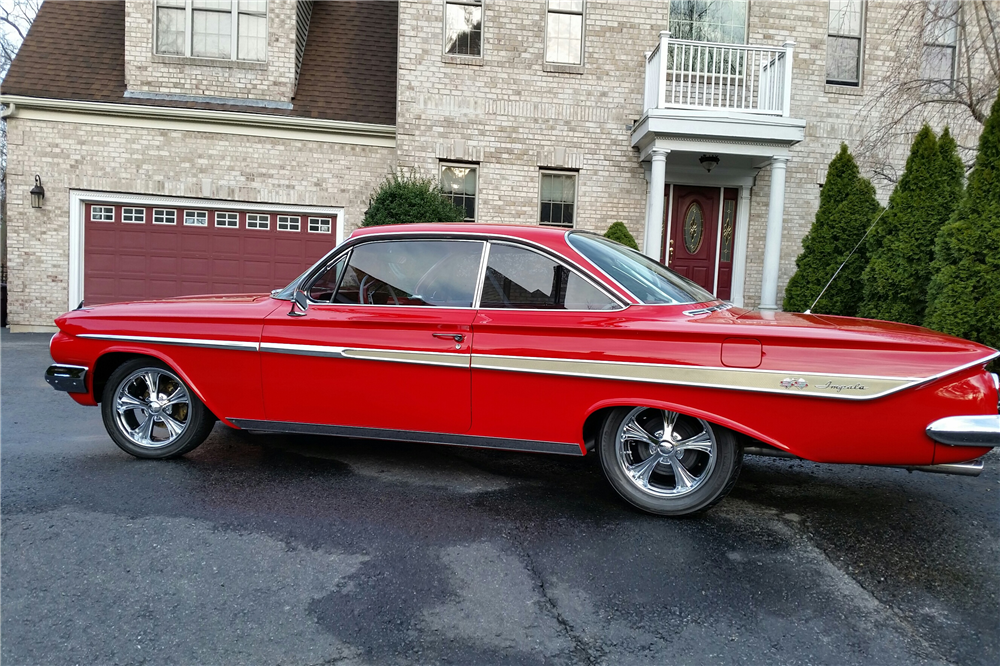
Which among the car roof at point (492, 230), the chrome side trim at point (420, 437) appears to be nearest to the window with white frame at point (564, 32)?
the car roof at point (492, 230)

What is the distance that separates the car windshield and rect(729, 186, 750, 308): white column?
940cm

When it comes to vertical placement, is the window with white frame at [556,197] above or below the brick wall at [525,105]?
below

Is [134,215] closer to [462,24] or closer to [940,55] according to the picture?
[462,24]

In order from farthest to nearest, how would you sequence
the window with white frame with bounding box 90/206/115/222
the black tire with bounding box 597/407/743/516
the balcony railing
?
the window with white frame with bounding box 90/206/115/222 → the balcony railing → the black tire with bounding box 597/407/743/516

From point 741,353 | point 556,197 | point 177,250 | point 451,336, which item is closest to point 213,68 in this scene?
point 177,250

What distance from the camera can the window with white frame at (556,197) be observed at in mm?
12922

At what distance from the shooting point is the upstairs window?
42.5 ft

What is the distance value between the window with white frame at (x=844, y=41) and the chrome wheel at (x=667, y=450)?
12134mm

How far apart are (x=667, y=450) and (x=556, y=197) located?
9.98m

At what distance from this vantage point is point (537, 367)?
3.68 meters

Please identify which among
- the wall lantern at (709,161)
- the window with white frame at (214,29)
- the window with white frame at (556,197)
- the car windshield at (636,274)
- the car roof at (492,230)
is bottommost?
the car windshield at (636,274)

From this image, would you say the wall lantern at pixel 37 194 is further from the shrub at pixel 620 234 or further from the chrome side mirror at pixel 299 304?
the chrome side mirror at pixel 299 304

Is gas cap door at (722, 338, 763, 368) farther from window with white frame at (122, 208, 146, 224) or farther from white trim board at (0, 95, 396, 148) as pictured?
window with white frame at (122, 208, 146, 224)

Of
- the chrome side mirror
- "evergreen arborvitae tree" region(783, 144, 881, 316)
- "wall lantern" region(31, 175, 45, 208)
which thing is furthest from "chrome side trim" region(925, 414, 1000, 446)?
"wall lantern" region(31, 175, 45, 208)
